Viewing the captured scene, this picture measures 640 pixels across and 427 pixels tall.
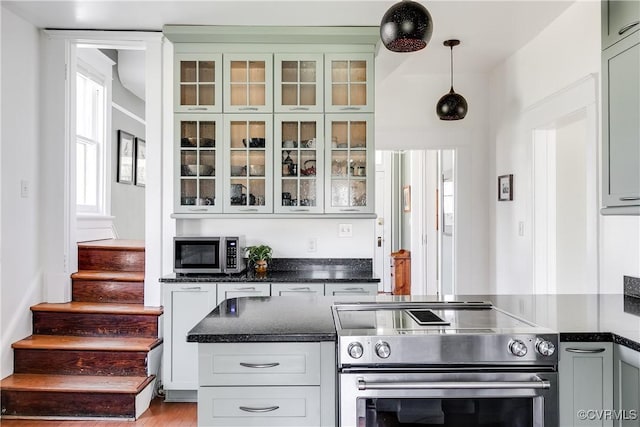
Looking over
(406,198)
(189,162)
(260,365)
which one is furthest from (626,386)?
(406,198)

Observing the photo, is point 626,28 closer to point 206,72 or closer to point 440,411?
point 440,411

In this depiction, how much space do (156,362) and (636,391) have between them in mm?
2881

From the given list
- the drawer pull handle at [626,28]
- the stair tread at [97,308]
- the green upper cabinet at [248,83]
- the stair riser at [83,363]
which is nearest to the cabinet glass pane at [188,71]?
the green upper cabinet at [248,83]

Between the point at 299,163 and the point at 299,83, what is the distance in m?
0.60

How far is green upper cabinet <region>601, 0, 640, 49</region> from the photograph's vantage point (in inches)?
78.1

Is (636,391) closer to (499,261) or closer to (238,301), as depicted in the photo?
(238,301)

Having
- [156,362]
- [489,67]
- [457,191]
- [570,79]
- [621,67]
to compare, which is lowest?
[156,362]

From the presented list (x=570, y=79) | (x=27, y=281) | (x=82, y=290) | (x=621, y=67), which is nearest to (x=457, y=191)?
(x=570, y=79)

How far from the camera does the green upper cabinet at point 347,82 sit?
326cm

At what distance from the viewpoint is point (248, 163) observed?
3.28 meters

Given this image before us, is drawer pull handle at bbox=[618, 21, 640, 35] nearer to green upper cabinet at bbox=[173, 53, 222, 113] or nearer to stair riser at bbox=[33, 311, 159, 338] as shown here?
green upper cabinet at bbox=[173, 53, 222, 113]

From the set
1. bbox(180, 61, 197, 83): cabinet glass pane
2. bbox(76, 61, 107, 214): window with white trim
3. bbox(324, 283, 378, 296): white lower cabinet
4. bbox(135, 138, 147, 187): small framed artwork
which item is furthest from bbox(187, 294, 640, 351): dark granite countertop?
bbox(135, 138, 147, 187): small framed artwork

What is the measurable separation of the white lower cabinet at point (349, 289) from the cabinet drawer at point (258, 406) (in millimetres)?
1415

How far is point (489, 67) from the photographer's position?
407cm
